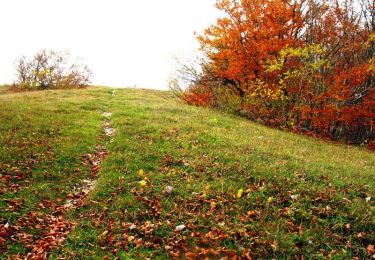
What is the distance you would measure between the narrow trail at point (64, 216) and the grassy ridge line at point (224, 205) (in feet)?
1.11

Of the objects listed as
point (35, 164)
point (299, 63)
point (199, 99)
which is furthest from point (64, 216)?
point (199, 99)

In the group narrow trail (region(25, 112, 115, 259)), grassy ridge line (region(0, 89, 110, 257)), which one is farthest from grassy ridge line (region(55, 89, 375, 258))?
grassy ridge line (region(0, 89, 110, 257))

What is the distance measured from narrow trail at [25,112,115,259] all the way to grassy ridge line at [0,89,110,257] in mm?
177

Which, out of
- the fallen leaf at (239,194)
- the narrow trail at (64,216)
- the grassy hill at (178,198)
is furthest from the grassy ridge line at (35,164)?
the fallen leaf at (239,194)

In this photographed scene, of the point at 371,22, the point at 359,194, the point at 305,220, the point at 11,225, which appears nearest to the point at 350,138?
the point at 371,22

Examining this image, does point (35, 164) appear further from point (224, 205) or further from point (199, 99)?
point (199, 99)

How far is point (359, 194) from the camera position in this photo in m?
9.84

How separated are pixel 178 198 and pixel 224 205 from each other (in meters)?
1.34

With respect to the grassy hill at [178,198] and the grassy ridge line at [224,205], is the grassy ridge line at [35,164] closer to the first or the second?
the grassy hill at [178,198]

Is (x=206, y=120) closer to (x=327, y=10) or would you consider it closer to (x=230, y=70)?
(x=230, y=70)

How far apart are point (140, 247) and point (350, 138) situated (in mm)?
25610

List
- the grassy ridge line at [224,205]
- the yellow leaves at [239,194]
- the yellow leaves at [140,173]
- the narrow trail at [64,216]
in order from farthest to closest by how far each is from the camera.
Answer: the yellow leaves at [140,173], the yellow leaves at [239,194], the grassy ridge line at [224,205], the narrow trail at [64,216]

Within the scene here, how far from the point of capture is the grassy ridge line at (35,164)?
8148mm

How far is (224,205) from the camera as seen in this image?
354 inches
